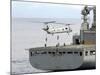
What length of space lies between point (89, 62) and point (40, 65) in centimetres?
65

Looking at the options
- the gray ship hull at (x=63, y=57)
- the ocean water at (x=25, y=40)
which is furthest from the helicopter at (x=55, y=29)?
the gray ship hull at (x=63, y=57)

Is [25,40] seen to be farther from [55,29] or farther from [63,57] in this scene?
[63,57]

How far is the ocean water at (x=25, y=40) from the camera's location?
2309mm

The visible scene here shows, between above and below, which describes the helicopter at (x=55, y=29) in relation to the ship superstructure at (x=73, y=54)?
above

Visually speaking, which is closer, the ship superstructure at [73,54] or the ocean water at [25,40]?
the ocean water at [25,40]

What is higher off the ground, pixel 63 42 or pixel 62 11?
pixel 62 11

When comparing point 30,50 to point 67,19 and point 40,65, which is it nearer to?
point 40,65

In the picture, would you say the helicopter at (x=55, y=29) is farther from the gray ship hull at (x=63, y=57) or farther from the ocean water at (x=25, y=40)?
the gray ship hull at (x=63, y=57)

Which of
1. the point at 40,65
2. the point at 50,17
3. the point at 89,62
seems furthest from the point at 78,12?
the point at 40,65

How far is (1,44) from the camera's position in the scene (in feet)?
7.46

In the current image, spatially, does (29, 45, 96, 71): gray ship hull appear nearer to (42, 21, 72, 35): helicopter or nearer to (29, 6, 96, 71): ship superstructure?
(29, 6, 96, 71): ship superstructure
